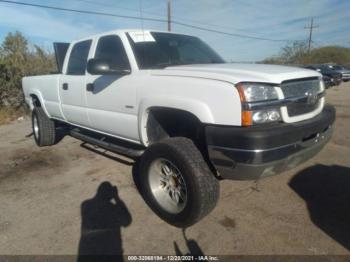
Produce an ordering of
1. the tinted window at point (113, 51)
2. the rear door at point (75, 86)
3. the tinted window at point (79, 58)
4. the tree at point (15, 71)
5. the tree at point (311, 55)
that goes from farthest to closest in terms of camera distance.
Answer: the tree at point (311, 55) < the tree at point (15, 71) < the tinted window at point (79, 58) < the rear door at point (75, 86) < the tinted window at point (113, 51)

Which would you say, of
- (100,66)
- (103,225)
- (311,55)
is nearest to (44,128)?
(100,66)

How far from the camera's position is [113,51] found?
12.7 feet

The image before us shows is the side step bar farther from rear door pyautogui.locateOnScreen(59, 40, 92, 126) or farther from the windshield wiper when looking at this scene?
the windshield wiper

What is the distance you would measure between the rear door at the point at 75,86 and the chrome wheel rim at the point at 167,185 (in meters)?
1.77

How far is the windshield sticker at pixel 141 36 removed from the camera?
146 inches

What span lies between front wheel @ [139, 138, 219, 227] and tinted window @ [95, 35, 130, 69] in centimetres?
123

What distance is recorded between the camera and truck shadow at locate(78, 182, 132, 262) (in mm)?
2562

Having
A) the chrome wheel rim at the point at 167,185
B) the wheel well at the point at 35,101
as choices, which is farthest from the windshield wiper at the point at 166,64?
the wheel well at the point at 35,101

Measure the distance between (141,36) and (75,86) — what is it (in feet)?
4.72

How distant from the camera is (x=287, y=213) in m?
3.05

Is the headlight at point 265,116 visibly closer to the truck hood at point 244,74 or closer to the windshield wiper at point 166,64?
the truck hood at point 244,74

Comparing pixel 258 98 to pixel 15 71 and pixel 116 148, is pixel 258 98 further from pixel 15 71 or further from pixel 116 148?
pixel 15 71

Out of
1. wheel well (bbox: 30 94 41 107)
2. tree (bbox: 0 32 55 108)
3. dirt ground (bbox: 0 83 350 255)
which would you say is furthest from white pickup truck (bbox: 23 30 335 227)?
tree (bbox: 0 32 55 108)

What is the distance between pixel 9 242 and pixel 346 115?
26.9 ft
